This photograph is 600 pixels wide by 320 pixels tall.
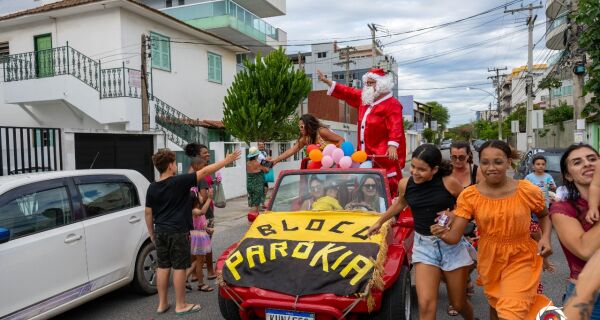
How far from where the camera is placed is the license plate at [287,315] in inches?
132

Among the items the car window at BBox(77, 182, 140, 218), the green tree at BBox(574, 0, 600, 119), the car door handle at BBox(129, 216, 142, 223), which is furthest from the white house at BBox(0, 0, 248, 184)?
the green tree at BBox(574, 0, 600, 119)

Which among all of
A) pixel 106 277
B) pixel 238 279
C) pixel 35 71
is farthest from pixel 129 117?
pixel 238 279

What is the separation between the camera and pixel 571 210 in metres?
2.64

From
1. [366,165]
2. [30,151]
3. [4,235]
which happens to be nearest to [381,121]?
[366,165]

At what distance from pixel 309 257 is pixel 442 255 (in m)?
1.07

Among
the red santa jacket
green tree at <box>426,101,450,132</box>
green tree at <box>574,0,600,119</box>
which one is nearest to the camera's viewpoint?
the red santa jacket

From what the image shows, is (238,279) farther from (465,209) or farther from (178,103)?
(178,103)

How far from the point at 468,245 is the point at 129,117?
13573 millimetres

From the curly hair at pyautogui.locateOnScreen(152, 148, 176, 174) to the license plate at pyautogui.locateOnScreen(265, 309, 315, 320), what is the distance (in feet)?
6.96

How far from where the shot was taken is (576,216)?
2.62 m

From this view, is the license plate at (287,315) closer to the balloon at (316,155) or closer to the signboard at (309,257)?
the signboard at (309,257)

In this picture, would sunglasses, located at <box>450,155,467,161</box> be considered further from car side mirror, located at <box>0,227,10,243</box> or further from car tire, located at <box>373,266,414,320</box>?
car side mirror, located at <box>0,227,10,243</box>

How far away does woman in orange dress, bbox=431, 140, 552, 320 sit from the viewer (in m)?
2.96

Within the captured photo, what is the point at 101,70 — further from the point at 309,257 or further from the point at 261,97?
the point at 309,257
